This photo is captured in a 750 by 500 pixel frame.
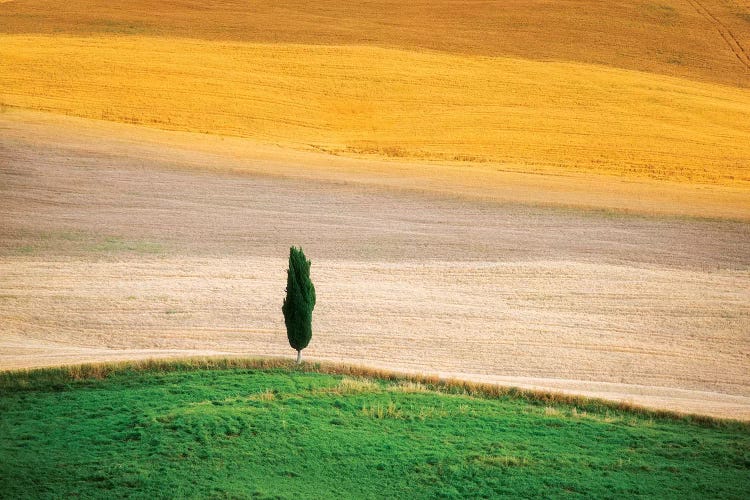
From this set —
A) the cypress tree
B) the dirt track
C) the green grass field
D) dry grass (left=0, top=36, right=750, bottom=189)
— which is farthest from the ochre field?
the green grass field

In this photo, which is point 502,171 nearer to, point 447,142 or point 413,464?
point 447,142

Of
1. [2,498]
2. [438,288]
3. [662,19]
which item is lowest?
[2,498]

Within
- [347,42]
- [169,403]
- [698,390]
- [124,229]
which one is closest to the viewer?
[169,403]

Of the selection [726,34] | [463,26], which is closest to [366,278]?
[463,26]

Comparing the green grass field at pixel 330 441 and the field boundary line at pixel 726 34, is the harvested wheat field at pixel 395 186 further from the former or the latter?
the green grass field at pixel 330 441

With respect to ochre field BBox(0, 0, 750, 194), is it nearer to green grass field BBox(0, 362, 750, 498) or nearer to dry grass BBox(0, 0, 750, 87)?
dry grass BBox(0, 0, 750, 87)

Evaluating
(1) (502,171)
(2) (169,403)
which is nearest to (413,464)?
(2) (169,403)
